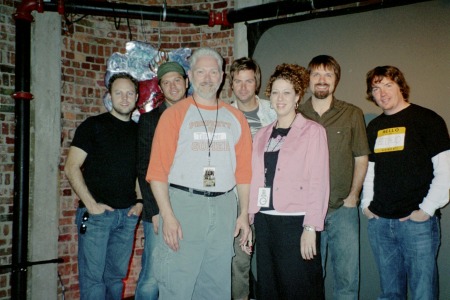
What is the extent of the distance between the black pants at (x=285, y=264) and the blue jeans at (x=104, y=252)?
1.26 m

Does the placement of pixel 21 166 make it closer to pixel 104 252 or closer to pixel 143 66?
pixel 104 252

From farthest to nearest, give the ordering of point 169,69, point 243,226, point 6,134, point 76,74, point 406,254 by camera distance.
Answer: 1. point 76,74
2. point 6,134
3. point 169,69
4. point 406,254
5. point 243,226

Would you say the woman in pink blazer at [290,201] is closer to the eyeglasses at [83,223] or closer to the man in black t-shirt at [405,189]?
the man in black t-shirt at [405,189]

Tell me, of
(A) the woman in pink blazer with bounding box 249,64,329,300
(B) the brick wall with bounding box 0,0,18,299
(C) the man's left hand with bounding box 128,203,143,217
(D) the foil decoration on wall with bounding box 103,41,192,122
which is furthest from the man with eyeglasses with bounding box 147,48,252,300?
(B) the brick wall with bounding box 0,0,18,299

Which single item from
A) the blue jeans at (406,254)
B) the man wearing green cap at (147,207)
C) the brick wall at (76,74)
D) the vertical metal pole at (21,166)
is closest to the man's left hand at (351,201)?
the blue jeans at (406,254)

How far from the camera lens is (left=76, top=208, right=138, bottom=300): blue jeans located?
110 inches

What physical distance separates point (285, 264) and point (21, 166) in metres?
2.60

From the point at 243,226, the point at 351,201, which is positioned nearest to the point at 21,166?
the point at 243,226

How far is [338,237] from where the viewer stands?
9.14 ft

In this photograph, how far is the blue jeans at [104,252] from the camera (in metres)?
2.79

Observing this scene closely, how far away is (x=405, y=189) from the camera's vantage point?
2.57 m

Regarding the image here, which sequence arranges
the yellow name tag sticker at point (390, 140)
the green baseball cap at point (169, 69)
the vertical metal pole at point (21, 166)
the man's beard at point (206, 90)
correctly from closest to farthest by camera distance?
the man's beard at point (206, 90) < the yellow name tag sticker at point (390, 140) < the green baseball cap at point (169, 69) < the vertical metal pole at point (21, 166)

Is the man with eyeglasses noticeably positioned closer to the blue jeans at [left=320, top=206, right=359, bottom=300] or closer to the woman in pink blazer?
the woman in pink blazer

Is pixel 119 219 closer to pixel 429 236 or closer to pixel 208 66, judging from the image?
pixel 208 66
